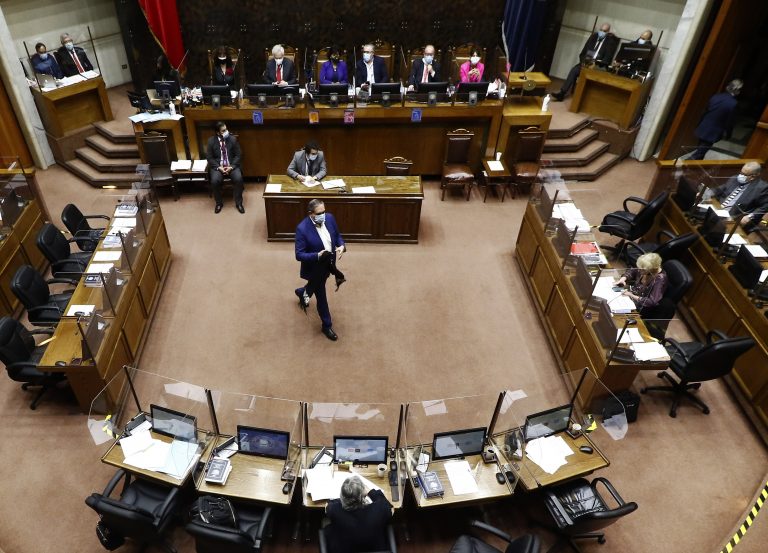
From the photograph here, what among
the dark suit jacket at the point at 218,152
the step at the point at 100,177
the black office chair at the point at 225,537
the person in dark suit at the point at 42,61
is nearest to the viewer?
the black office chair at the point at 225,537

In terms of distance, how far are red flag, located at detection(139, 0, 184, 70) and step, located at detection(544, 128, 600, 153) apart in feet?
23.0

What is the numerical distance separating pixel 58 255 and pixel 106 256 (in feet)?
2.66

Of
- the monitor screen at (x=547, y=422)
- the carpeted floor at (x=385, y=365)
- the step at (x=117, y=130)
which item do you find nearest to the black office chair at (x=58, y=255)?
the carpeted floor at (x=385, y=365)

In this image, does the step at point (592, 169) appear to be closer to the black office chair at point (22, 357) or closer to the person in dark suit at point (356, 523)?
the person in dark suit at point (356, 523)

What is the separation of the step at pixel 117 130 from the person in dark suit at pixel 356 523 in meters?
7.96

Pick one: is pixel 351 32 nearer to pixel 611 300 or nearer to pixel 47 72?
pixel 47 72

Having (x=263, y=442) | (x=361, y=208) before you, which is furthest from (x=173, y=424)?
(x=361, y=208)

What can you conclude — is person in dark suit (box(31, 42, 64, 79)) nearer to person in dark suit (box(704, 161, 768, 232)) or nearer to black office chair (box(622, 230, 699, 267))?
black office chair (box(622, 230, 699, 267))

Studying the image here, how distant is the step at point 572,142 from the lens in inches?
392

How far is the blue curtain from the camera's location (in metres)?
10.6

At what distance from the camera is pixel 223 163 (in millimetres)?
8617

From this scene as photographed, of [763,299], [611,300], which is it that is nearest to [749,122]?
[763,299]

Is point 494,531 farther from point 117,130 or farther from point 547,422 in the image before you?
point 117,130

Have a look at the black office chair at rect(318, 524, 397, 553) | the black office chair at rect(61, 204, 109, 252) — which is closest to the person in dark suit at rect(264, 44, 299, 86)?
the black office chair at rect(61, 204, 109, 252)
